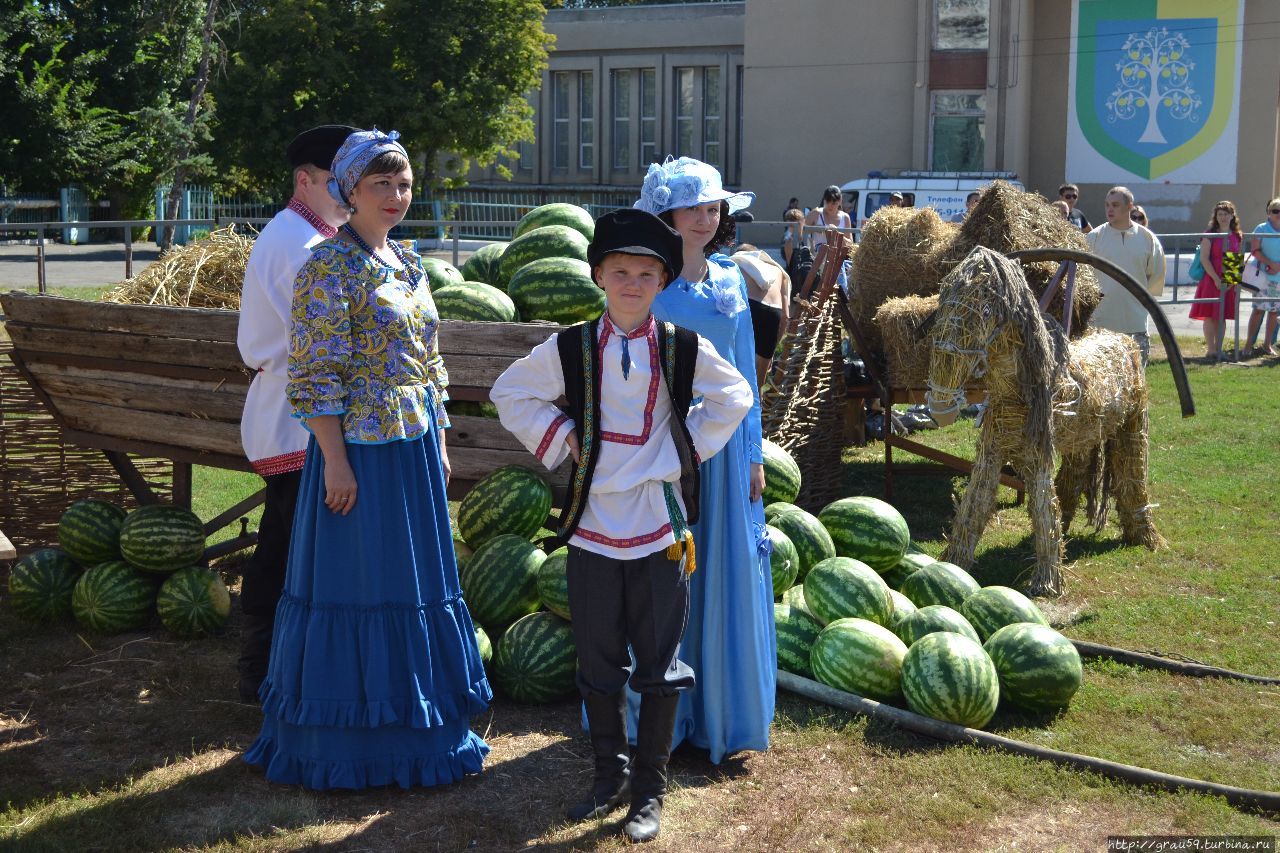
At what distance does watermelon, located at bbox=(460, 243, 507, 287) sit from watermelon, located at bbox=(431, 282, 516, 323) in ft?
2.70

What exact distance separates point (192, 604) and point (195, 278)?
1661 mm

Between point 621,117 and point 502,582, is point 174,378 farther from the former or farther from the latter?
point 621,117

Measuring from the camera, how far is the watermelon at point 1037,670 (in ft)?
16.2

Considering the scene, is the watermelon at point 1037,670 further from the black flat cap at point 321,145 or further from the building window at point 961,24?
the building window at point 961,24

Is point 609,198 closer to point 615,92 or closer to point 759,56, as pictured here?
point 615,92

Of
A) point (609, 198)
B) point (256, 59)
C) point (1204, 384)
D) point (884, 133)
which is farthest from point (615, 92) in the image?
point (1204, 384)

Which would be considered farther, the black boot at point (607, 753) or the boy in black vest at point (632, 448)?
the black boot at point (607, 753)

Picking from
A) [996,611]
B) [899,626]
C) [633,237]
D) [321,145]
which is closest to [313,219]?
[321,145]

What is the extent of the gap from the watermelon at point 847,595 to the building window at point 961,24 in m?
31.4

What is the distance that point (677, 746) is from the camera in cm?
459

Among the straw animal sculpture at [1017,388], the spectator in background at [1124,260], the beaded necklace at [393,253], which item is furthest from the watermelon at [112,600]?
the spectator in background at [1124,260]

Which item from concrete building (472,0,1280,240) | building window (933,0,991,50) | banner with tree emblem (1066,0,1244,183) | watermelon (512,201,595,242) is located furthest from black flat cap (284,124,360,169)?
banner with tree emblem (1066,0,1244,183)

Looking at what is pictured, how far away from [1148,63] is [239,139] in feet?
78.8

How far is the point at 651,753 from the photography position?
4047 millimetres
